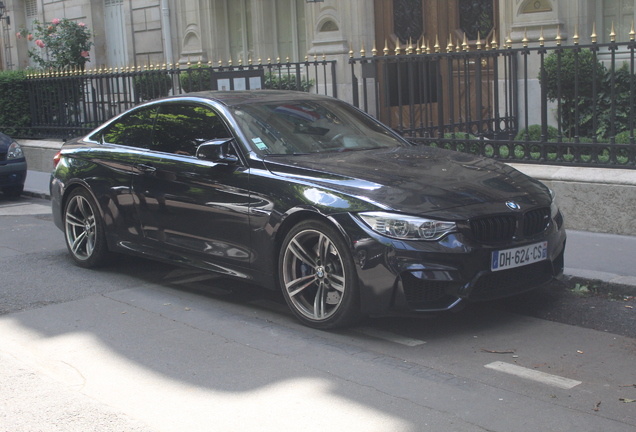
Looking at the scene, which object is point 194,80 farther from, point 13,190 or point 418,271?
point 418,271

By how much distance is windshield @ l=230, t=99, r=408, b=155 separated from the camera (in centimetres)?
627

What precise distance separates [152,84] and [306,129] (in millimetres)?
7989

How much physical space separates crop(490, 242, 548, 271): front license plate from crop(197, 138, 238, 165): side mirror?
208 centimetres

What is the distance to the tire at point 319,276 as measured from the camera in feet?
17.7

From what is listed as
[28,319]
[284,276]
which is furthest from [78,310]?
[284,276]


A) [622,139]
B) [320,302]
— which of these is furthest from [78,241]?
[622,139]

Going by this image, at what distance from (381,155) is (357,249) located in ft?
4.12

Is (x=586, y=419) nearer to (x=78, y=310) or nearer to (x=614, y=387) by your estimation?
(x=614, y=387)

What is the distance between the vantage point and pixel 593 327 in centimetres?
564

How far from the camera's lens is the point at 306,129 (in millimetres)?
6504

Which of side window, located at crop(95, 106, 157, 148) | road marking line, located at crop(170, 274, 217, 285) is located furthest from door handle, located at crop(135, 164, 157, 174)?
road marking line, located at crop(170, 274, 217, 285)

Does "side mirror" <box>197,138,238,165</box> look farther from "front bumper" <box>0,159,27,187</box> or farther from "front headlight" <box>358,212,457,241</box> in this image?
"front bumper" <box>0,159,27,187</box>

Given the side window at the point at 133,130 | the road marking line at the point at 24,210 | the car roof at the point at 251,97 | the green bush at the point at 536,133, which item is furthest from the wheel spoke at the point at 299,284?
the road marking line at the point at 24,210

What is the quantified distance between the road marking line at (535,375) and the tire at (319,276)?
1.02m
